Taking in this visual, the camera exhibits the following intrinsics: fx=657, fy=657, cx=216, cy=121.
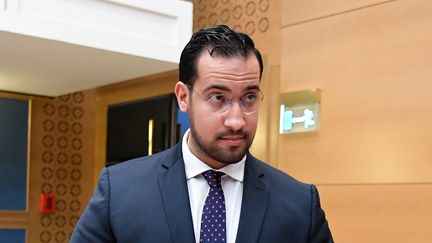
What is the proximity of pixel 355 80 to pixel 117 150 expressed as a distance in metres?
2.12

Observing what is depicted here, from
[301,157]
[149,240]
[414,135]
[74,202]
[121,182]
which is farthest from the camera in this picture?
[74,202]

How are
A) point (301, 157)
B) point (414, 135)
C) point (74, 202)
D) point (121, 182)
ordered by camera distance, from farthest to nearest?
point (74, 202) < point (301, 157) < point (414, 135) < point (121, 182)

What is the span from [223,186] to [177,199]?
126 millimetres

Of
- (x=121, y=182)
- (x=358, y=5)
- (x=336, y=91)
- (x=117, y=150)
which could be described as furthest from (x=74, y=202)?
(x=121, y=182)

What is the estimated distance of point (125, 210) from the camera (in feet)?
4.96

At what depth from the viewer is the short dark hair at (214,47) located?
152 centimetres

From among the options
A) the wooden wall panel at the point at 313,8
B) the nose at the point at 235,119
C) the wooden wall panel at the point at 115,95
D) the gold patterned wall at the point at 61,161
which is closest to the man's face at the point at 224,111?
the nose at the point at 235,119

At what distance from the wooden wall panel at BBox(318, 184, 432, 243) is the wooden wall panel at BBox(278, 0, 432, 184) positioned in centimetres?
5

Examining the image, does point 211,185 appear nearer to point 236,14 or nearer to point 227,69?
point 227,69

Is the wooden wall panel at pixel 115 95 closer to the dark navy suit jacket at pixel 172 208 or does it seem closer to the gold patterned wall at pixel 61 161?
the gold patterned wall at pixel 61 161

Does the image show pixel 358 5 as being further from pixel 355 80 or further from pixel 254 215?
pixel 254 215

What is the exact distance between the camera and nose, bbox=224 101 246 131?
1.44 metres

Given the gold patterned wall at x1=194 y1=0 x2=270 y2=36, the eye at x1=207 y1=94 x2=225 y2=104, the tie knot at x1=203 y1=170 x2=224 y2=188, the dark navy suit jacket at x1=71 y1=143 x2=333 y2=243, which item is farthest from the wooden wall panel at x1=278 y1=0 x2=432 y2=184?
the eye at x1=207 y1=94 x2=225 y2=104

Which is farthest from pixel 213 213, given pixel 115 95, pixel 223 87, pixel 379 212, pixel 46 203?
pixel 115 95
